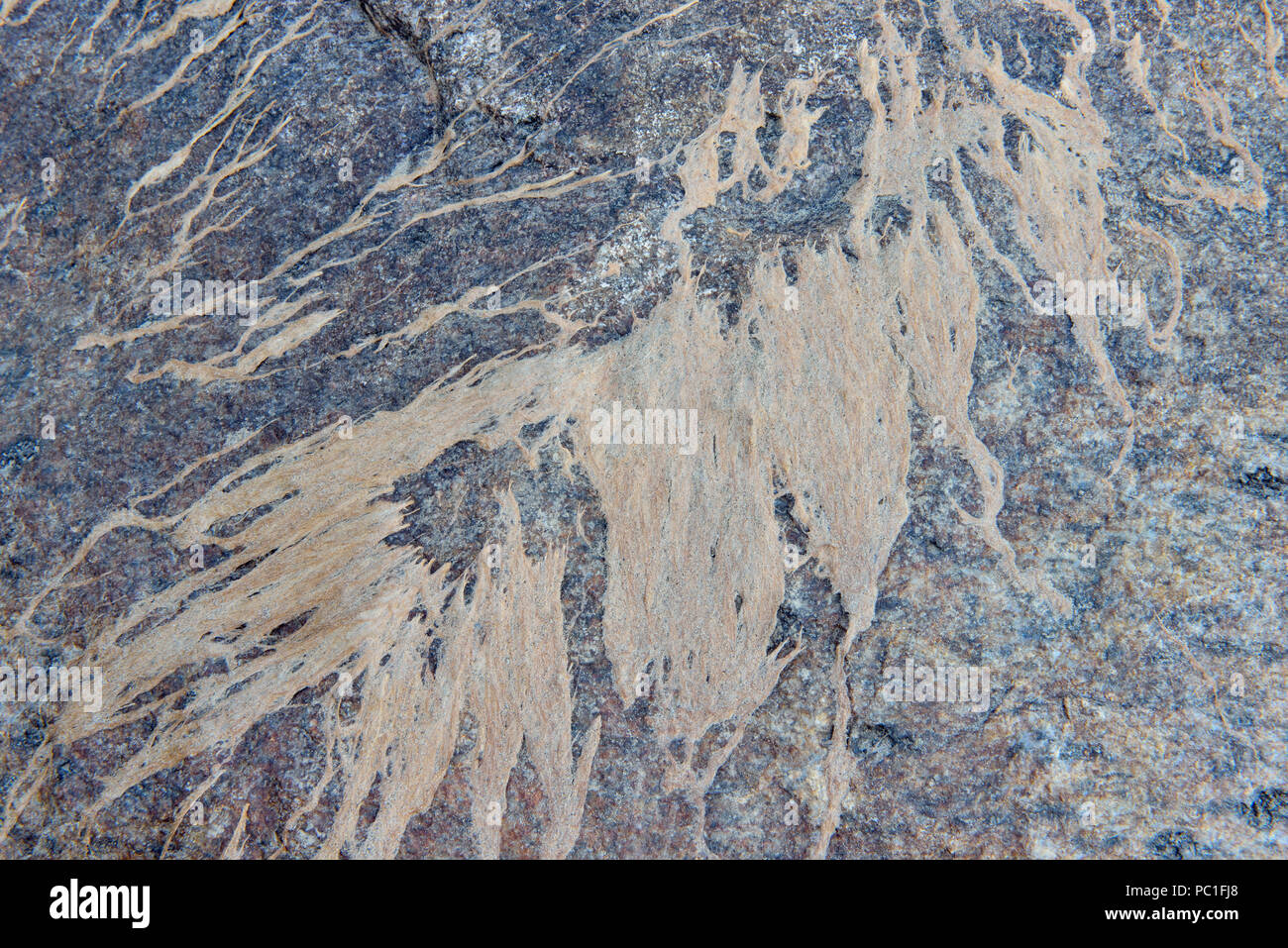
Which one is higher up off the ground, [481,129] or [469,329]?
[481,129]

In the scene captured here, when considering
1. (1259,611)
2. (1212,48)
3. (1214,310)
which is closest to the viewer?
(1259,611)

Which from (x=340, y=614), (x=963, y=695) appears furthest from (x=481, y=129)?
(x=963, y=695)

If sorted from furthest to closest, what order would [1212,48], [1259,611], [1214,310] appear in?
[1212,48] → [1214,310] → [1259,611]

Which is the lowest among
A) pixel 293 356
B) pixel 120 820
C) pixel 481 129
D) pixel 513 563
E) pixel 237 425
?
pixel 120 820

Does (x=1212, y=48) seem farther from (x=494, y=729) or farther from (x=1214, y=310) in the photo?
(x=494, y=729)

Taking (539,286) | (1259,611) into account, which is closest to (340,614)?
(539,286)

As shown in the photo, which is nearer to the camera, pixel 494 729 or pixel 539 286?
pixel 494 729
